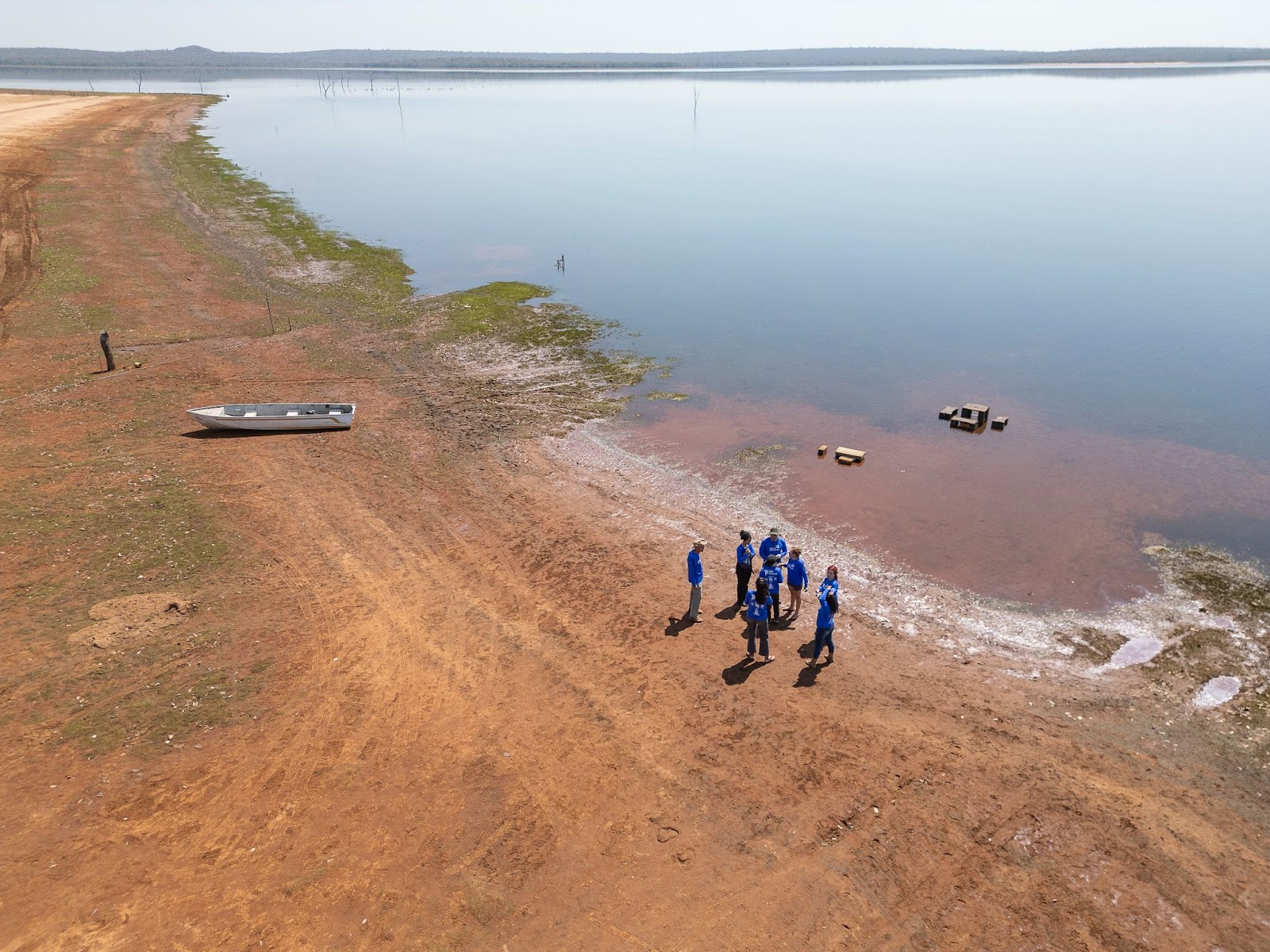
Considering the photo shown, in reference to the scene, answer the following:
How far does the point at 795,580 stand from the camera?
1672 centimetres

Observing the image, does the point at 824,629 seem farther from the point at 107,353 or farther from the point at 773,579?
the point at 107,353

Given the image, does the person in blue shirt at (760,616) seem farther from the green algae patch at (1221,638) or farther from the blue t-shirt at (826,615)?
the green algae patch at (1221,638)

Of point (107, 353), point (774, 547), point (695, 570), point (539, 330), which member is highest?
point (107, 353)

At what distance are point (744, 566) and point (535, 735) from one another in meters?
5.80

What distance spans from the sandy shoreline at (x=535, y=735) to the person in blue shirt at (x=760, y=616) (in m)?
0.36

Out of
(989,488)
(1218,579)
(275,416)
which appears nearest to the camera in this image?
(1218,579)

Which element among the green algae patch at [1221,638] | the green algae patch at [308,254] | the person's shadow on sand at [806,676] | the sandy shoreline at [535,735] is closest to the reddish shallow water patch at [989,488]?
the green algae patch at [1221,638]

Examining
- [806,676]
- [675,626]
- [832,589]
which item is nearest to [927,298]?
[832,589]

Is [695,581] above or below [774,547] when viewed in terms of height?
below

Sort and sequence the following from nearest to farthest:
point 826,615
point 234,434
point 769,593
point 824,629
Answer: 1. point 826,615
2. point 824,629
3. point 769,593
4. point 234,434

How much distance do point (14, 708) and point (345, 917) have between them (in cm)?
758

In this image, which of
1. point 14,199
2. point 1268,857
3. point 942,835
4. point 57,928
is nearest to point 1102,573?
point 1268,857

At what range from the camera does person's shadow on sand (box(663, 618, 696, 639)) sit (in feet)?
54.3

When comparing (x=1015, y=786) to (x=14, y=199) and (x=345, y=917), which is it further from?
(x=14, y=199)
